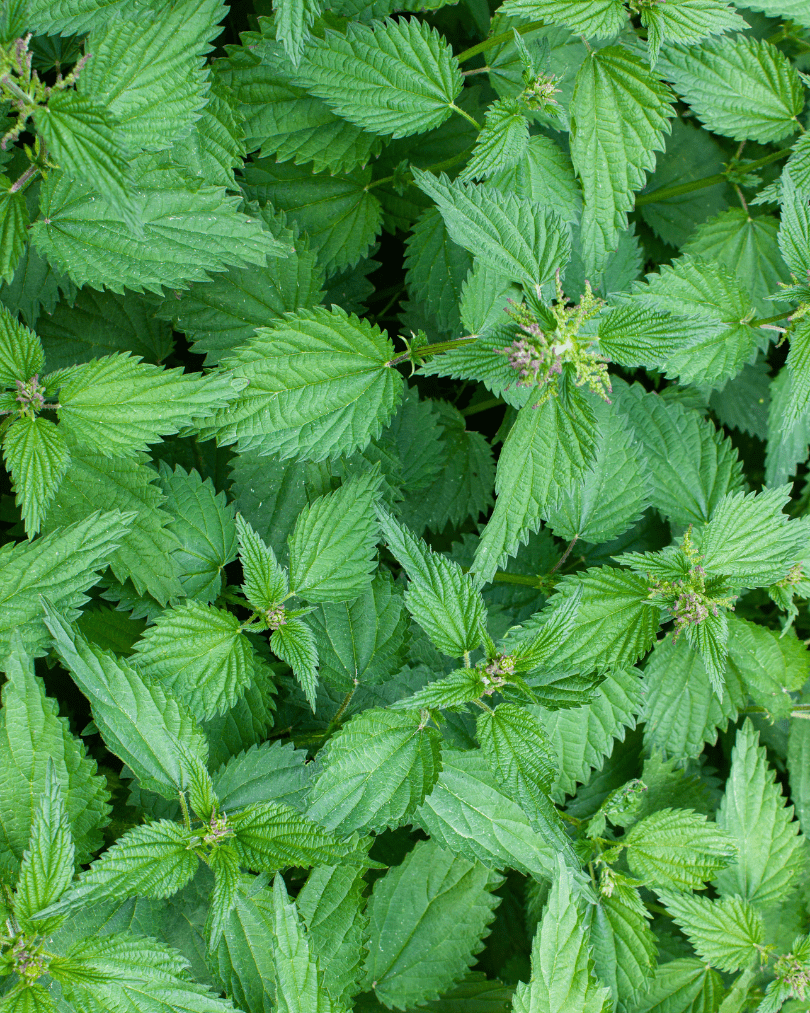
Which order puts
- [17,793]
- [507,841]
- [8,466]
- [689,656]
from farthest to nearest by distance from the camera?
1. [689,656]
2. [507,841]
3. [8,466]
4. [17,793]

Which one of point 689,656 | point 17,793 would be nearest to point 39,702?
point 17,793

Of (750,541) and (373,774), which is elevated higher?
(750,541)

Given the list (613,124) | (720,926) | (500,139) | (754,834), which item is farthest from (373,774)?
(613,124)

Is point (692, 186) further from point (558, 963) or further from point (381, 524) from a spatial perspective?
point (558, 963)

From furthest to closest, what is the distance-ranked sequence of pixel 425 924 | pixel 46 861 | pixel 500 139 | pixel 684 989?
pixel 684 989 → pixel 425 924 → pixel 500 139 → pixel 46 861

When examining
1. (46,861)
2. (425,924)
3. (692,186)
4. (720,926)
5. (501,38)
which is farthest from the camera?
(692,186)

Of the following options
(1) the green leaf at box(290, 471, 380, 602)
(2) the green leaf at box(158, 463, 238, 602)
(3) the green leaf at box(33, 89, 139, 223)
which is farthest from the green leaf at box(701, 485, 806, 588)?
(3) the green leaf at box(33, 89, 139, 223)

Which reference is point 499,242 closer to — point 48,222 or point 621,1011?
point 48,222
